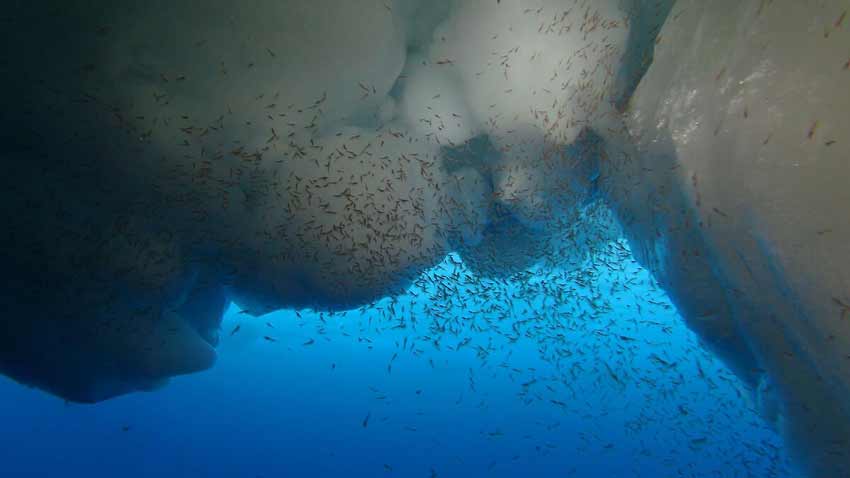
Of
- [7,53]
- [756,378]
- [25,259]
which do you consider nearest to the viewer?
[7,53]

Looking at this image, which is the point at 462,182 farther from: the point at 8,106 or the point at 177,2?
→ the point at 8,106

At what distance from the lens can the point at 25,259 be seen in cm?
378

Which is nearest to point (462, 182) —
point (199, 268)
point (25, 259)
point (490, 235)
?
point (490, 235)

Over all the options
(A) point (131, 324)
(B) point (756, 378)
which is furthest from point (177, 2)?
(B) point (756, 378)

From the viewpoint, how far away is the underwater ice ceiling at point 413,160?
7.82ft

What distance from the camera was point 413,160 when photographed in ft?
12.8

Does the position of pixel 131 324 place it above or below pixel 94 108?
below

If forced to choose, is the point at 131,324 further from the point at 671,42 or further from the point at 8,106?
the point at 671,42

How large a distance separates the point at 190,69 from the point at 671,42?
3.48m

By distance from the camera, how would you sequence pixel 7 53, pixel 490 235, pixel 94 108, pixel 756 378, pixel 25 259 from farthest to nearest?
pixel 490 235
pixel 25 259
pixel 756 378
pixel 94 108
pixel 7 53

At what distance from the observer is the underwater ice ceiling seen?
2383 millimetres

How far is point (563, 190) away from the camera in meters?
4.08

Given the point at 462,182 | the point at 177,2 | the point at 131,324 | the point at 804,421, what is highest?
the point at 462,182

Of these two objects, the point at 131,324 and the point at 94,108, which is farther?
the point at 131,324
